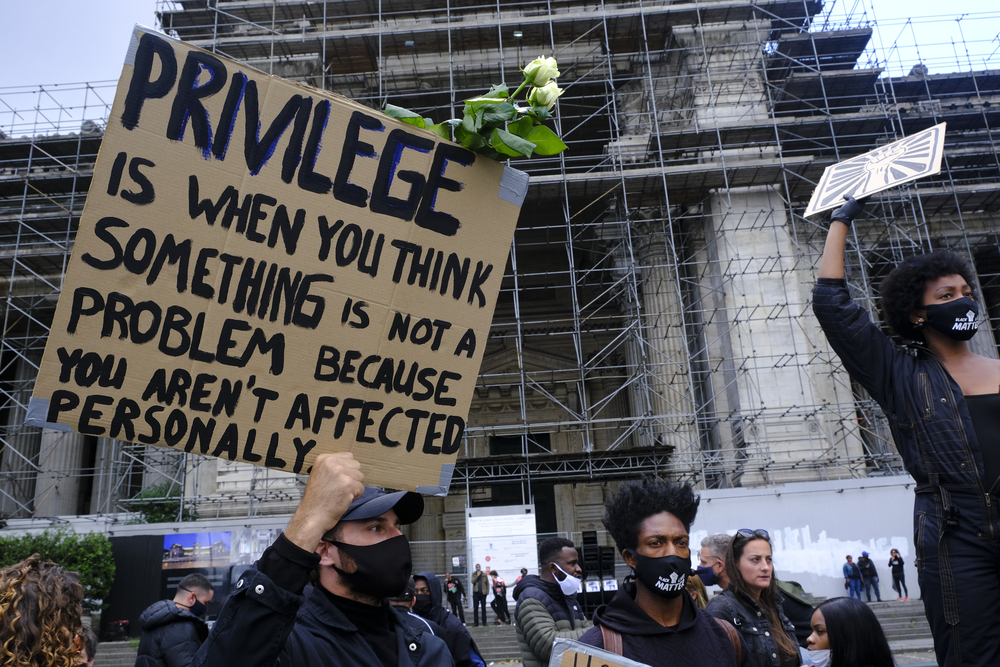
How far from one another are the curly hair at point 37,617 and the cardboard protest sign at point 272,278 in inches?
19.8

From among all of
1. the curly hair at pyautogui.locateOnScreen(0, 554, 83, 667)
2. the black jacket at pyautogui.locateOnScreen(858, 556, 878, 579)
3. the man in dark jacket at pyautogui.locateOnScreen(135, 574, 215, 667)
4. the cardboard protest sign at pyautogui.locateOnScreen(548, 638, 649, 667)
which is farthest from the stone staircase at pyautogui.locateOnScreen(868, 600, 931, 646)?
the curly hair at pyautogui.locateOnScreen(0, 554, 83, 667)

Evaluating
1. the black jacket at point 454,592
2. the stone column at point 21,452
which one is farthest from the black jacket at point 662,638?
the stone column at point 21,452

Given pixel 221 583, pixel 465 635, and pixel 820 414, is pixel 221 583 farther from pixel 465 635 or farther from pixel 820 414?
pixel 820 414

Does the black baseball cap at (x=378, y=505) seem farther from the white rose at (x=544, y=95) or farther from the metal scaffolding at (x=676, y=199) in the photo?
the metal scaffolding at (x=676, y=199)

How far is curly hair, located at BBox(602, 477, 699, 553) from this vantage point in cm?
309

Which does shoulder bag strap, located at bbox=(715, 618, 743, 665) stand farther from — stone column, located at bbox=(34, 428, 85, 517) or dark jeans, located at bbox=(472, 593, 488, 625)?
stone column, located at bbox=(34, 428, 85, 517)

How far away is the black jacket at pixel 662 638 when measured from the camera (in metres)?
2.76

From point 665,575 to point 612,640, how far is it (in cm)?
32

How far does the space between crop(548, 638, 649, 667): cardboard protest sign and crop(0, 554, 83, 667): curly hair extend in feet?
5.18

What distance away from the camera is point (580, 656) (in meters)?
2.51

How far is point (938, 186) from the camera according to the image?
2283 centimetres

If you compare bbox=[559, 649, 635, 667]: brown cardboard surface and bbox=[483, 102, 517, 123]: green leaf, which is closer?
bbox=[559, 649, 635, 667]: brown cardboard surface

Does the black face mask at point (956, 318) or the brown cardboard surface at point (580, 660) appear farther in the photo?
the black face mask at point (956, 318)

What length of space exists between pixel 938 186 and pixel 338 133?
24.6m
